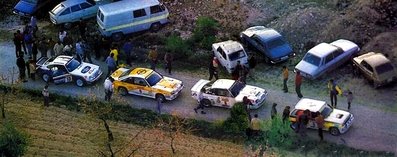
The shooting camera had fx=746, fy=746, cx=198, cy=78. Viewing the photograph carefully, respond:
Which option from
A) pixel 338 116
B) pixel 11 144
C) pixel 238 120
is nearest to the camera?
pixel 11 144

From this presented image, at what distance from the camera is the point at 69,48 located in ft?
124

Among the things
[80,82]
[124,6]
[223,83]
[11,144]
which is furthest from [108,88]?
[11,144]

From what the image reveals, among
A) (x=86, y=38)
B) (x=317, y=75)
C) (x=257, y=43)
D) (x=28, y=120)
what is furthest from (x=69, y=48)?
(x=317, y=75)

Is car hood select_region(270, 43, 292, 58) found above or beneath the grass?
above

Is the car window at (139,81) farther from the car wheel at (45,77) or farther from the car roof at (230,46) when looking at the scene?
the car wheel at (45,77)

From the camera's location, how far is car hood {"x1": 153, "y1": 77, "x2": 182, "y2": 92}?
34.2 meters

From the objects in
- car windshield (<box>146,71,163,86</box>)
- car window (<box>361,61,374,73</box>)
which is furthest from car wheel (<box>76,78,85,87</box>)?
car window (<box>361,61,374,73</box>)

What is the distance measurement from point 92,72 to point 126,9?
5130 millimetres

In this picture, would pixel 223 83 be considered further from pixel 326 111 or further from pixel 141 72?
pixel 326 111

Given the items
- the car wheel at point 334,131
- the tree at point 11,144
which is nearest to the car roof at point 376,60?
the car wheel at point 334,131

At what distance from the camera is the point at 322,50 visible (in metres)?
35.3

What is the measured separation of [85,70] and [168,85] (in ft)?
14.5

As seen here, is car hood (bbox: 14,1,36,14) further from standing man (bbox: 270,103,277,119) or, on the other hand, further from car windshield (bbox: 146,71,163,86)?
standing man (bbox: 270,103,277,119)

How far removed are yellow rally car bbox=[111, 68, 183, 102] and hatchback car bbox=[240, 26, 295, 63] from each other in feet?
15.6
